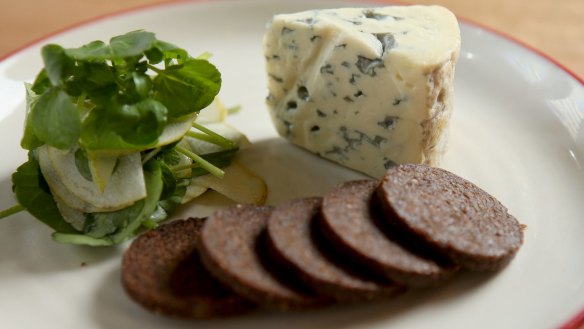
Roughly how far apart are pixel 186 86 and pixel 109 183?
21.2 inches

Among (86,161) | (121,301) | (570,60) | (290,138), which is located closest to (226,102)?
(290,138)

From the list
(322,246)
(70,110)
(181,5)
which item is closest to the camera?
(322,246)

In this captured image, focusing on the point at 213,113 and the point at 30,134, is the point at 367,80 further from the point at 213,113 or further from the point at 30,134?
the point at 30,134

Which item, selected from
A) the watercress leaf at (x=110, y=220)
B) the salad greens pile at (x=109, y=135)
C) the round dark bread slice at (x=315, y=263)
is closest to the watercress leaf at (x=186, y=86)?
the salad greens pile at (x=109, y=135)

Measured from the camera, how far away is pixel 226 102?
4.02m

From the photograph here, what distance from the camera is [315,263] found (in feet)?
8.26

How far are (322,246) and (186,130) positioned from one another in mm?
904

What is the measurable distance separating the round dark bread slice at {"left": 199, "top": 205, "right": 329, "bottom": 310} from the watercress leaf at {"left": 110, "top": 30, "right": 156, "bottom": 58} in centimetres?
75

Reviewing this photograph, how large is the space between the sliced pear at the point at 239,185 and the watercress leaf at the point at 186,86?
1.20ft

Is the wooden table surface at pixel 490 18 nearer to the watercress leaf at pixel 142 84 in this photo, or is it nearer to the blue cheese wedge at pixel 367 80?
the blue cheese wedge at pixel 367 80

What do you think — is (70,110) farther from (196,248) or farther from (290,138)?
(290,138)

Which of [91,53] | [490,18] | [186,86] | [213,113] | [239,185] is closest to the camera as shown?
[91,53]

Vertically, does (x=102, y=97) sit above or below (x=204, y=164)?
above

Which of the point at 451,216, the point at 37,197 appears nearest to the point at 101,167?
the point at 37,197
